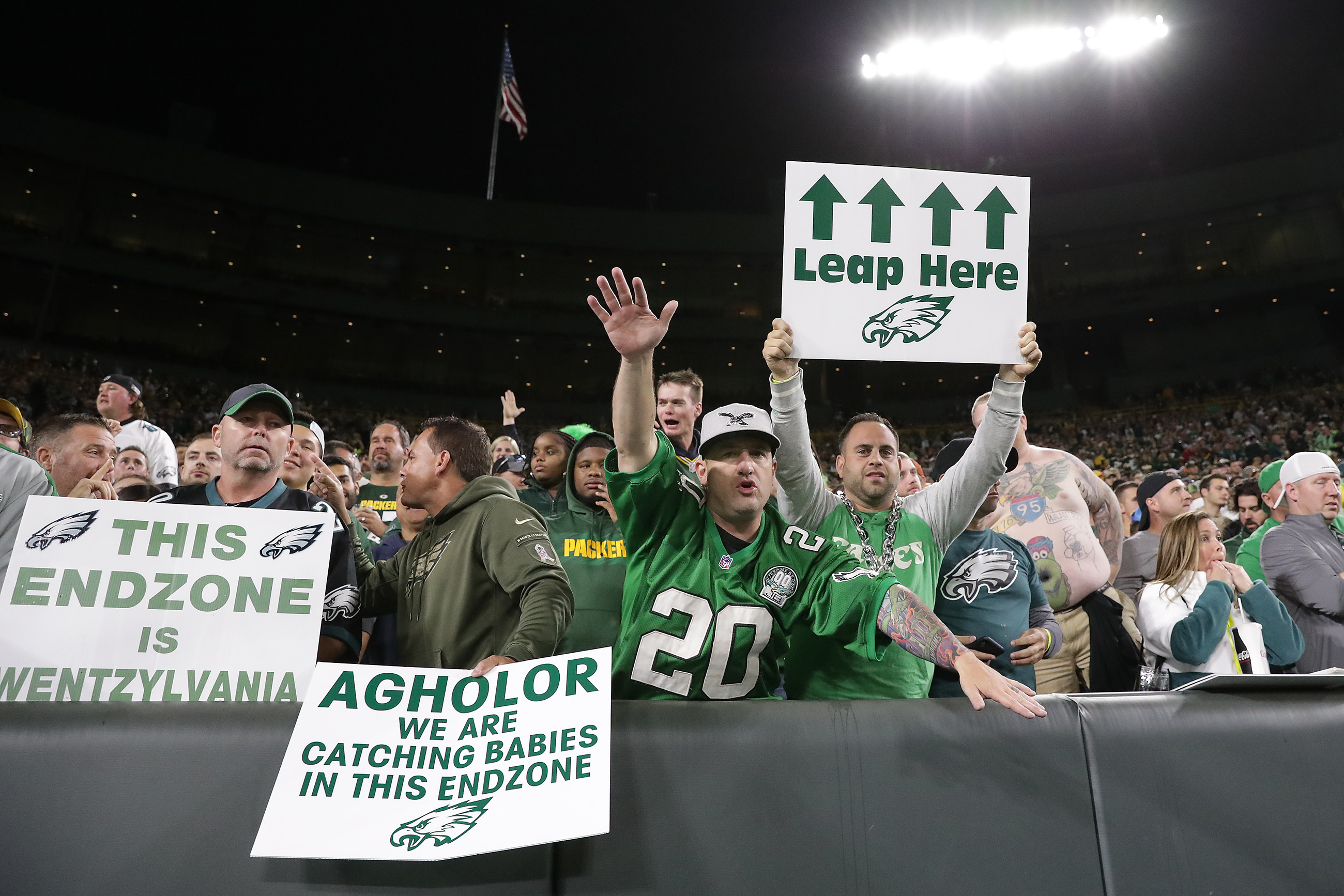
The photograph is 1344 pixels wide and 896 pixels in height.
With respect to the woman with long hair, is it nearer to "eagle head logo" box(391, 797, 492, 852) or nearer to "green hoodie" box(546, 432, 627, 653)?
"green hoodie" box(546, 432, 627, 653)

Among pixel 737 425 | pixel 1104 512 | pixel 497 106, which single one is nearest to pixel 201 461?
pixel 737 425

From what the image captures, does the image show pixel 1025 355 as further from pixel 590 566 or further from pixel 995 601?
pixel 590 566

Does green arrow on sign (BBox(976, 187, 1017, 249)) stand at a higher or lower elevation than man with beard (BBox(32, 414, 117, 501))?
higher

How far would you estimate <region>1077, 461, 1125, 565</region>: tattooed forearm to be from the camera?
465 centimetres

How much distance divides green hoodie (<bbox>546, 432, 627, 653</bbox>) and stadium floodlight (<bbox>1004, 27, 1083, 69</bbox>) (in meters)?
20.0

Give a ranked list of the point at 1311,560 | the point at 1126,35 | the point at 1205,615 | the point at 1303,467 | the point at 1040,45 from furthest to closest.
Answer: the point at 1040,45
the point at 1126,35
the point at 1303,467
the point at 1311,560
the point at 1205,615

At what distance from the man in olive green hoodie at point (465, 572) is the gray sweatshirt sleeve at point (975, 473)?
1.46 m

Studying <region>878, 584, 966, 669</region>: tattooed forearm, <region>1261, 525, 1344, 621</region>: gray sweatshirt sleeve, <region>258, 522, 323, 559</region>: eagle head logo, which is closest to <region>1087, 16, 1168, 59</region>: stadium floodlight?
<region>1261, 525, 1344, 621</region>: gray sweatshirt sleeve

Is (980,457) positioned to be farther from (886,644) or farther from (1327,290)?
(1327,290)

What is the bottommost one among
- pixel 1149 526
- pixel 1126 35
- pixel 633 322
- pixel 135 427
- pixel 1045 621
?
pixel 1045 621

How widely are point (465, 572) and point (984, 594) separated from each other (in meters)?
1.85

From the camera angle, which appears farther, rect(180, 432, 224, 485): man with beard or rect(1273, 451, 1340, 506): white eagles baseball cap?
rect(180, 432, 224, 485): man with beard

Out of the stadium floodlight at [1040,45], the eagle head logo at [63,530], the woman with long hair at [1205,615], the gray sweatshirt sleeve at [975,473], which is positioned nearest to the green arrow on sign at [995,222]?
the gray sweatshirt sleeve at [975,473]

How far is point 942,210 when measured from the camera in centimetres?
298
